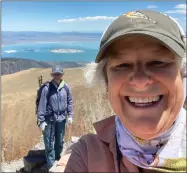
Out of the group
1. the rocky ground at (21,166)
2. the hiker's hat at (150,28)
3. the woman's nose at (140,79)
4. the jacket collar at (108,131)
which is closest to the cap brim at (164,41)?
the hiker's hat at (150,28)

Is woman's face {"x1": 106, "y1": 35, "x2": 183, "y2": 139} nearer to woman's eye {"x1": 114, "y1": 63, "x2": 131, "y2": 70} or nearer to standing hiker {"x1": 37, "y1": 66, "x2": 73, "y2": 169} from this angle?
woman's eye {"x1": 114, "y1": 63, "x2": 131, "y2": 70}

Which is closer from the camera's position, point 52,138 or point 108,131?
point 108,131

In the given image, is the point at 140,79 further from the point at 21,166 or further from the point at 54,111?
the point at 21,166

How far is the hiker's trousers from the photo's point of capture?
4922mm

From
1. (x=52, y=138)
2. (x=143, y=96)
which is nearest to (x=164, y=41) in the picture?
(x=143, y=96)

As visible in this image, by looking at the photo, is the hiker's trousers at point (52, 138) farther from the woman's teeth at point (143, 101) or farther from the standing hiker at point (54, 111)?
the woman's teeth at point (143, 101)

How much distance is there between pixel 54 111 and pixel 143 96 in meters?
3.65

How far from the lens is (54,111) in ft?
15.7

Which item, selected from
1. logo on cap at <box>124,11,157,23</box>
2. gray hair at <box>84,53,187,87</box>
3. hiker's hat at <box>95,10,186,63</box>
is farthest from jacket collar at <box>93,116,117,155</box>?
logo on cap at <box>124,11,157,23</box>

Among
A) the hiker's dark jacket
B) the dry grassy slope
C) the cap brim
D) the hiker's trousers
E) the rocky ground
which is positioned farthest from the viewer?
the dry grassy slope

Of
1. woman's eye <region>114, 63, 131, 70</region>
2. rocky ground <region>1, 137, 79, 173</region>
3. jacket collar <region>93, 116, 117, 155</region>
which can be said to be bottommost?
rocky ground <region>1, 137, 79, 173</region>

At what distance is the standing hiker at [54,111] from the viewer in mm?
4707

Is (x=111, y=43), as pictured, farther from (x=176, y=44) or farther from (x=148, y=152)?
(x=148, y=152)

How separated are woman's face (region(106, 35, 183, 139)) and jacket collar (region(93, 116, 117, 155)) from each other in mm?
87
